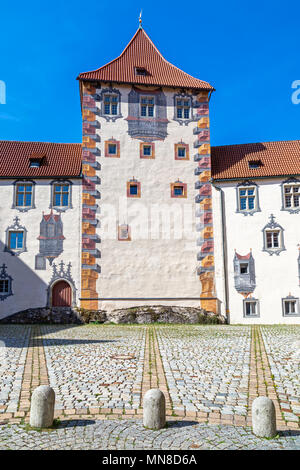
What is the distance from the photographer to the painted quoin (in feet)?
76.5

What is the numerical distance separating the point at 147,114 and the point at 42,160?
716 cm

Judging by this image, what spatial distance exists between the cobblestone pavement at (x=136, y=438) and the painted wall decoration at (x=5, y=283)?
18.5m

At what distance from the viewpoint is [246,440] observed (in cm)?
498

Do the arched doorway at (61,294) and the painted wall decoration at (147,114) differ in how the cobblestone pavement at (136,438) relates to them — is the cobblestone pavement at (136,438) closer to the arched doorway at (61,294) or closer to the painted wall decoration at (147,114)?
the arched doorway at (61,294)

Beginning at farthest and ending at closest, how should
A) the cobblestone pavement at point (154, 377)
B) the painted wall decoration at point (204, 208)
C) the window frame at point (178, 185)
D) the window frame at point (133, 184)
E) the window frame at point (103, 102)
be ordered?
the window frame at point (103, 102) → the window frame at point (178, 185) → the window frame at point (133, 184) → the painted wall decoration at point (204, 208) → the cobblestone pavement at point (154, 377)

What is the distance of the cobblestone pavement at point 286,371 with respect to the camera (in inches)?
253

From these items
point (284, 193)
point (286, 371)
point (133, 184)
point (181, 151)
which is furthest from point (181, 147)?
point (286, 371)

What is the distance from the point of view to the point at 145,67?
89.6ft

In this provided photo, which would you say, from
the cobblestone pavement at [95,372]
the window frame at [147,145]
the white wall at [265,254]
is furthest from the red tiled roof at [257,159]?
the cobblestone pavement at [95,372]

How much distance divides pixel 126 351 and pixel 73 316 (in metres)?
11.9

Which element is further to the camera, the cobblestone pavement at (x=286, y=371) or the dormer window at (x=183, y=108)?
the dormer window at (x=183, y=108)

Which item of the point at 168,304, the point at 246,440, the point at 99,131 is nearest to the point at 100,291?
the point at 168,304

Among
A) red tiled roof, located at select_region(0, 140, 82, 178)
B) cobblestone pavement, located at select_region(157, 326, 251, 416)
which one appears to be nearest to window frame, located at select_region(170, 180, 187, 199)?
red tiled roof, located at select_region(0, 140, 82, 178)

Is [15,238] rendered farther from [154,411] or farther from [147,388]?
[154,411]
